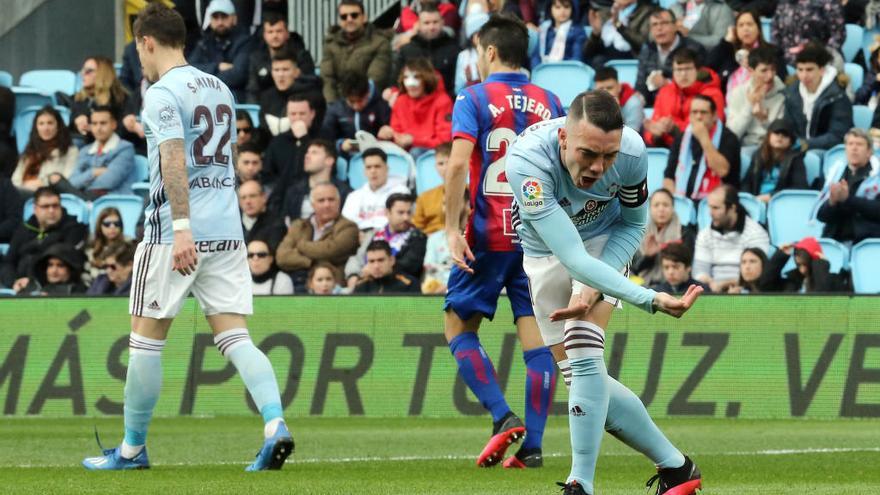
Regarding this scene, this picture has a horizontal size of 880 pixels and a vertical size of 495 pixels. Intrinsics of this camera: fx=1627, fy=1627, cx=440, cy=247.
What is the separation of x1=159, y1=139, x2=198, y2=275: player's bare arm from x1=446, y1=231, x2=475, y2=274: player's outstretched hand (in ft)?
4.96

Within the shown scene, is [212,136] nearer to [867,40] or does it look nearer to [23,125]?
[23,125]

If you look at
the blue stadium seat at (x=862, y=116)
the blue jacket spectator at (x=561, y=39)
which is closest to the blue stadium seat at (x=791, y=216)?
the blue stadium seat at (x=862, y=116)

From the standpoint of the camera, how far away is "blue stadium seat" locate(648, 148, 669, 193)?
16.8 m

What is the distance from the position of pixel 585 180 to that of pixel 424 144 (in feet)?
36.0

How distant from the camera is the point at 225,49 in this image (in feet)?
65.7

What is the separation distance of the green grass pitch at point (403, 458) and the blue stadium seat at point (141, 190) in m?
4.37

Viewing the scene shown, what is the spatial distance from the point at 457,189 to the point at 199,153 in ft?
4.95

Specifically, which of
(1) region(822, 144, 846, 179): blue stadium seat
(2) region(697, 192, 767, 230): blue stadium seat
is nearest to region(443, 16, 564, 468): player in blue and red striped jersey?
(2) region(697, 192, 767, 230): blue stadium seat

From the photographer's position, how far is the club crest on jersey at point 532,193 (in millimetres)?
6803

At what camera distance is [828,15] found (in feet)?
57.4

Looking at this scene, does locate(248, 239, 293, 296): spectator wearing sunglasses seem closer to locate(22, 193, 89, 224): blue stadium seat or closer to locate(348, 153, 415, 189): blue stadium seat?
locate(348, 153, 415, 189): blue stadium seat

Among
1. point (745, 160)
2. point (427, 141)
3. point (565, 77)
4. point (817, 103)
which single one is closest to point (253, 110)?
point (427, 141)

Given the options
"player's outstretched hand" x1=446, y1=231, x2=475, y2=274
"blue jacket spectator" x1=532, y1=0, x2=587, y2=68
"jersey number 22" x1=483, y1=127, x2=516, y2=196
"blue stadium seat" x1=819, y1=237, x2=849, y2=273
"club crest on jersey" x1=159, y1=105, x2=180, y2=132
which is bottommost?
"blue stadium seat" x1=819, y1=237, x2=849, y2=273

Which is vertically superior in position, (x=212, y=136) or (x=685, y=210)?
(x=212, y=136)
